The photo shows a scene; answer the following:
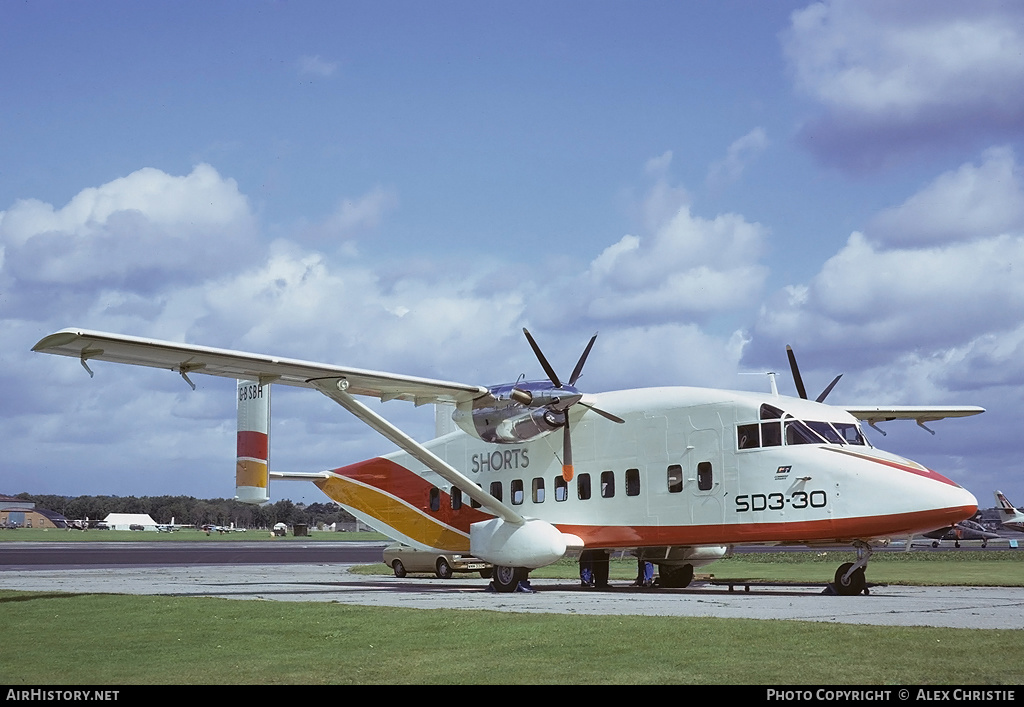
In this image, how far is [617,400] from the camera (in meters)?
25.3

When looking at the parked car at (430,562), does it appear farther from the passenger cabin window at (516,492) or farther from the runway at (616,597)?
the passenger cabin window at (516,492)

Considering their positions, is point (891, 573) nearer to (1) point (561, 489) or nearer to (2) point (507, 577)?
(1) point (561, 489)

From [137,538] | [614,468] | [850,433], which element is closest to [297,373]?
[614,468]

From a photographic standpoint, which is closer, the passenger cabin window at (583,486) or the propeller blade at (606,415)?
the propeller blade at (606,415)

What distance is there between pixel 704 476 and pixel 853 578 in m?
3.79

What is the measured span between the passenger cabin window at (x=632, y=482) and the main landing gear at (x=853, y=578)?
511cm

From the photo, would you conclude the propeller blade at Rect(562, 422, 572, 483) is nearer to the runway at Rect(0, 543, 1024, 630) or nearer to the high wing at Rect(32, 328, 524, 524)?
the high wing at Rect(32, 328, 524, 524)

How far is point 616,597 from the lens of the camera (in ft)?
70.0

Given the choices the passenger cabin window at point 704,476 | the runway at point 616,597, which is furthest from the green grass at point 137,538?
the passenger cabin window at point 704,476

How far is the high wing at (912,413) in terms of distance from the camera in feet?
89.8

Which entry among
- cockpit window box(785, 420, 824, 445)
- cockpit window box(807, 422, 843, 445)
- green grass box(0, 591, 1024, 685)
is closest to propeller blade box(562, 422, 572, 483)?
cockpit window box(785, 420, 824, 445)
